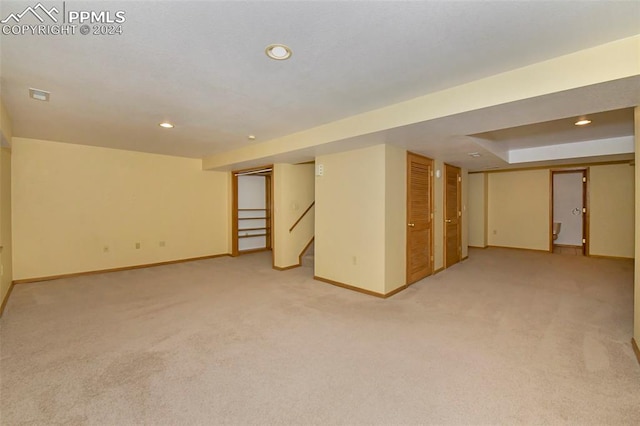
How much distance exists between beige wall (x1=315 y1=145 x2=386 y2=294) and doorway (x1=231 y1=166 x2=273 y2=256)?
2830mm

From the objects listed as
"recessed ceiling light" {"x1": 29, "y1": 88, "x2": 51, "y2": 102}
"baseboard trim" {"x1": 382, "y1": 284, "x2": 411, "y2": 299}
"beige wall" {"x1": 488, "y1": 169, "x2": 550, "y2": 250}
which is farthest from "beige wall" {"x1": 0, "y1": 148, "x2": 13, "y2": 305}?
"beige wall" {"x1": 488, "y1": 169, "x2": 550, "y2": 250}

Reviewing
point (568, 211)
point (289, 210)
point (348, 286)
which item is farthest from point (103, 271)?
point (568, 211)

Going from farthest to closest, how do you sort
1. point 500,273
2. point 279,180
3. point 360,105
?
point 279,180
point 500,273
point 360,105

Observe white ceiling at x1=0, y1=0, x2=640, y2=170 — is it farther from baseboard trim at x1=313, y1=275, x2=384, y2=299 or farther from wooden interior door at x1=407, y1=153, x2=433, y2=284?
baseboard trim at x1=313, y1=275, x2=384, y2=299

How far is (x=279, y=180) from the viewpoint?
17.7ft

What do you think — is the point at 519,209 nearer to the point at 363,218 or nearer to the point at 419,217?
the point at 419,217

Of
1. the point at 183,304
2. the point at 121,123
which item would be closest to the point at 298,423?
the point at 183,304

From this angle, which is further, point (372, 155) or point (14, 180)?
point (14, 180)

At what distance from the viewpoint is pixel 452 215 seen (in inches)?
222

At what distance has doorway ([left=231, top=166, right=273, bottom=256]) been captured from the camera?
6.75 metres

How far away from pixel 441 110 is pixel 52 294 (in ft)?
17.2

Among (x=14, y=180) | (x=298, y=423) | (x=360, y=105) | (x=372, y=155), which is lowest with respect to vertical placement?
(x=298, y=423)

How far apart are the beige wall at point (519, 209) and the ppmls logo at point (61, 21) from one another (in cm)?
833

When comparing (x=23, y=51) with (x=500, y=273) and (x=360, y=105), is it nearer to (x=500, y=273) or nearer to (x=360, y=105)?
(x=360, y=105)
